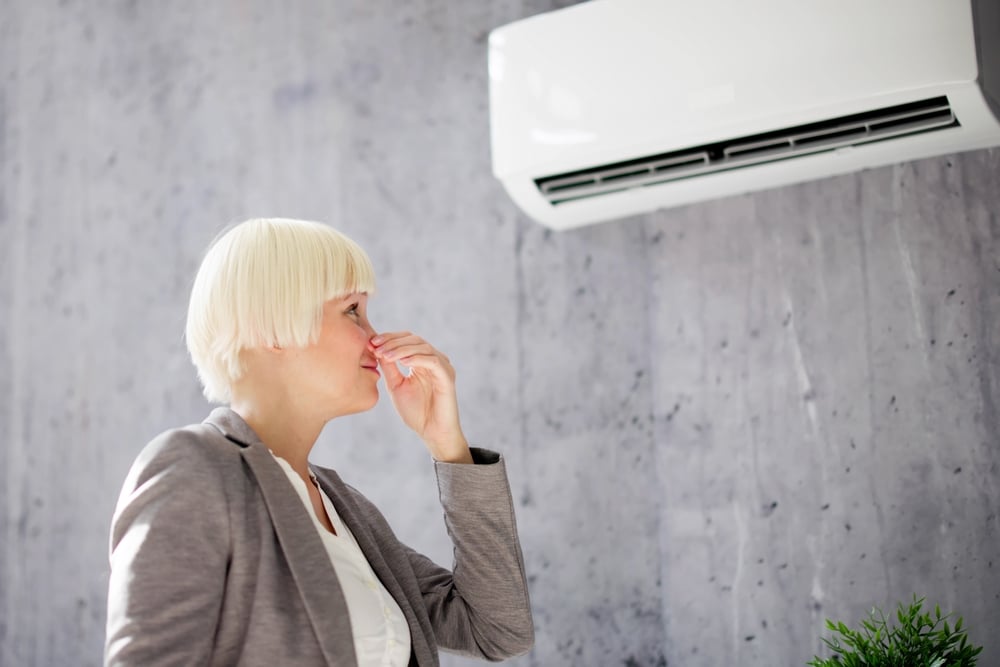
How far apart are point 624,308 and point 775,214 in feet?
1.19

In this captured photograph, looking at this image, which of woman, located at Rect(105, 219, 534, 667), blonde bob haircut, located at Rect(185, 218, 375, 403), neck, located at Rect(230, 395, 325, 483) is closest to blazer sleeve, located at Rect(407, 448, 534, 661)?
woman, located at Rect(105, 219, 534, 667)

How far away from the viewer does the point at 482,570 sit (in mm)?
1462

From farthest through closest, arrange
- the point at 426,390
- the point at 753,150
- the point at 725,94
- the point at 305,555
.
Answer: the point at 753,150
the point at 725,94
the point at 426,390
the point at 305,555

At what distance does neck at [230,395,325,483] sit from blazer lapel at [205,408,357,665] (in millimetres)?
97

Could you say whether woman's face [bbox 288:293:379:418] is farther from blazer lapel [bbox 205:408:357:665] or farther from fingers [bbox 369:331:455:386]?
blazer lapel [bbox 205:408:357:665]

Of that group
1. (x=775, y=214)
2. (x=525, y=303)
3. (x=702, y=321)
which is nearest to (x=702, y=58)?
(x=775, y=214)

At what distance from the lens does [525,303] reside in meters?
2.20

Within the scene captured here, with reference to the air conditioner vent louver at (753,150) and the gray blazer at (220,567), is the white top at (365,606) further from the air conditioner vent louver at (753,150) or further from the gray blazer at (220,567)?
the air conditioner vent louver at (753,150)

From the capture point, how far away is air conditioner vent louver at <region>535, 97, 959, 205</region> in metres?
1.69

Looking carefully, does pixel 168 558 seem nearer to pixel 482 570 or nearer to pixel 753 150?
pixel 482 570

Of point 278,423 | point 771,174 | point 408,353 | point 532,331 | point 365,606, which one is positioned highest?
point 771,174

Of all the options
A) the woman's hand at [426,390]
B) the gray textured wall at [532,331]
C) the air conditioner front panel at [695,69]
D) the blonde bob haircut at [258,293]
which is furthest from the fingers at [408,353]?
the gray textured wall at [532,331]

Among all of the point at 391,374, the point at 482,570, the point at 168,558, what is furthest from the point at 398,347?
the point at 168,558

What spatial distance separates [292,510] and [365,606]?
0.58ft
